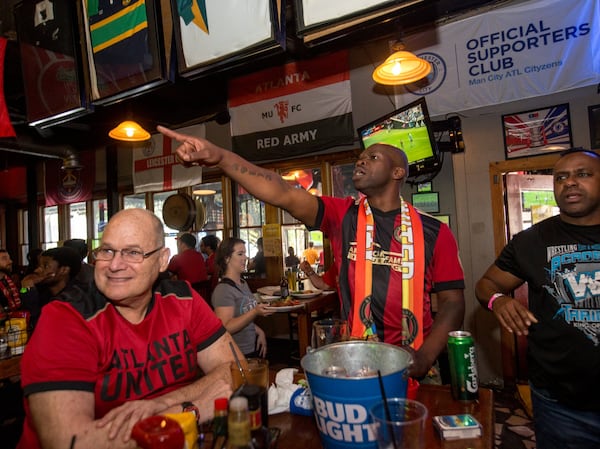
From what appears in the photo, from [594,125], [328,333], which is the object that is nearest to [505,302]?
[328,333]

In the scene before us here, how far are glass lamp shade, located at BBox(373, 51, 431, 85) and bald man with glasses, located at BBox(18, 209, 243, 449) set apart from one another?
3.42 metres

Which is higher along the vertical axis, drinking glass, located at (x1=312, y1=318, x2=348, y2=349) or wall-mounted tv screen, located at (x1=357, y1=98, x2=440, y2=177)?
wall-mounted tv screen, located at (x1=357, y1=98, x2=440, y2=177)

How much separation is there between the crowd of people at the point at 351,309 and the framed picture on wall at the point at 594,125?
2947 mm

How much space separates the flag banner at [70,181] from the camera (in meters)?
8.81

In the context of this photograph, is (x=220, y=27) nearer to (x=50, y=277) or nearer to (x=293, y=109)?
(x=293, y=109)

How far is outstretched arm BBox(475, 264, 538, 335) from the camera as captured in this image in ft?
5.72

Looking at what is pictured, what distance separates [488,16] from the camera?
396 cm

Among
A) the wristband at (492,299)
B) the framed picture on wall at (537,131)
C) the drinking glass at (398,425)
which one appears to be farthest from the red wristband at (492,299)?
the framed picture on wall at (537,131)

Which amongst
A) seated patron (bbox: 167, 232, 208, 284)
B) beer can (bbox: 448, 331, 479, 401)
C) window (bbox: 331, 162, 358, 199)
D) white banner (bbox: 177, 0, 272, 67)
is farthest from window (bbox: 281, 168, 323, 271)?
beer can (bbox: 448, 331, 479, 401)

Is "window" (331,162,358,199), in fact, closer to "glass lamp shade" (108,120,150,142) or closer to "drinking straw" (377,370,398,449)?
"glass lamp shade" (108,120,150,142)

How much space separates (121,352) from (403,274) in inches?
51.7

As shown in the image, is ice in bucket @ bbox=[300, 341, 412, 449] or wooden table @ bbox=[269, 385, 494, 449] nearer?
ice in bucket @ bbox=[300, 341, 412, 449]

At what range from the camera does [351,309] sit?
192cm

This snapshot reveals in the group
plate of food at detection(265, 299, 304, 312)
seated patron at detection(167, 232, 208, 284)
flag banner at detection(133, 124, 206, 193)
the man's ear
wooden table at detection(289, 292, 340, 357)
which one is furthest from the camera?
flag banner at detection(133, 124, 206, 193)
